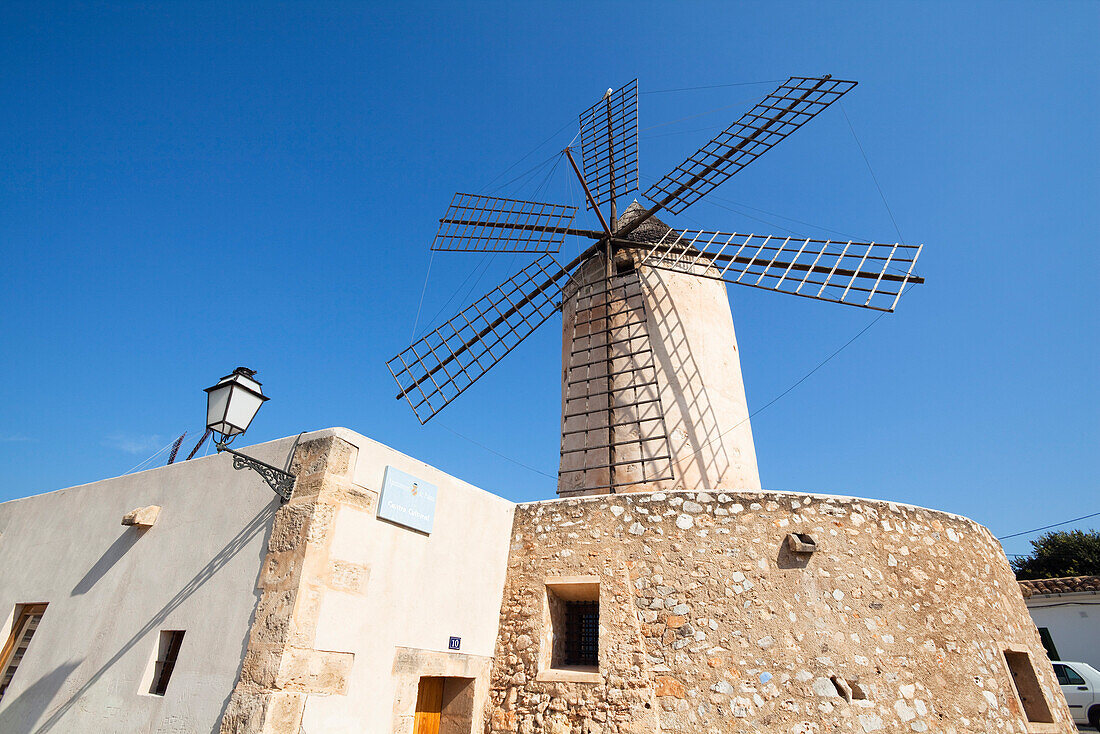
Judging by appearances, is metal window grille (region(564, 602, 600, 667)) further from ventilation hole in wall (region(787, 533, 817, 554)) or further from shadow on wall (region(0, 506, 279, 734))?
shadow on wall (region(0, 506, 279, 734))

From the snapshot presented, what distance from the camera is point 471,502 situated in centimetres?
521

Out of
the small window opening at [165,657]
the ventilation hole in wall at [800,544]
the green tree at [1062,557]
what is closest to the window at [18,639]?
the small window opening at [165,657]

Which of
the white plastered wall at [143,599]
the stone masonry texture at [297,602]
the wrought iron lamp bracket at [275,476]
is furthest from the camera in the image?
the wrought iron lamp bracket at [275,476]

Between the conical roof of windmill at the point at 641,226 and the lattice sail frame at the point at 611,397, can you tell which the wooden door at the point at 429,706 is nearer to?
the lattice sail frame at the point at 611,397

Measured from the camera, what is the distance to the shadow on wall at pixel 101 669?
4117mm

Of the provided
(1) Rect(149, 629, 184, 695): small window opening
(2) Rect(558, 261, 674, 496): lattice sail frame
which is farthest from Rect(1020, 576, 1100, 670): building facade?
(1) Rect(149, 629, 184, 695): small window opening

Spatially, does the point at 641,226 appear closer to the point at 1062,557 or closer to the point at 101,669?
the point at 101,669

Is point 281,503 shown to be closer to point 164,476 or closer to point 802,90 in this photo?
point 164,476

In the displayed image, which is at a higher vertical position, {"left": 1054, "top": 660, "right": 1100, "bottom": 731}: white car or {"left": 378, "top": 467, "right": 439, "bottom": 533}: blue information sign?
{"left": 378, "top": 467, "right": 439, "bottom": 533}: blue information sign

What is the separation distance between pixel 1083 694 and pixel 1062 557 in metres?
10.3

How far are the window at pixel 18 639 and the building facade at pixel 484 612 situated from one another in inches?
1.1

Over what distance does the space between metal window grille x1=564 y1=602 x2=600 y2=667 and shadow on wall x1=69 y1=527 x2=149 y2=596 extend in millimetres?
3618

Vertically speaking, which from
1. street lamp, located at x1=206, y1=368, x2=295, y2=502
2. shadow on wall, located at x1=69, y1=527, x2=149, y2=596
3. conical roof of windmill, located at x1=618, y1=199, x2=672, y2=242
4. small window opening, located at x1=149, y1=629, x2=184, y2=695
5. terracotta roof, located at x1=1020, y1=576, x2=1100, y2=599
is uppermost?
conical roof of windmill, located at x1=618, y1=199, x2=672, y2=242

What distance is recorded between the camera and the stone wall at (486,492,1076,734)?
171 inches
